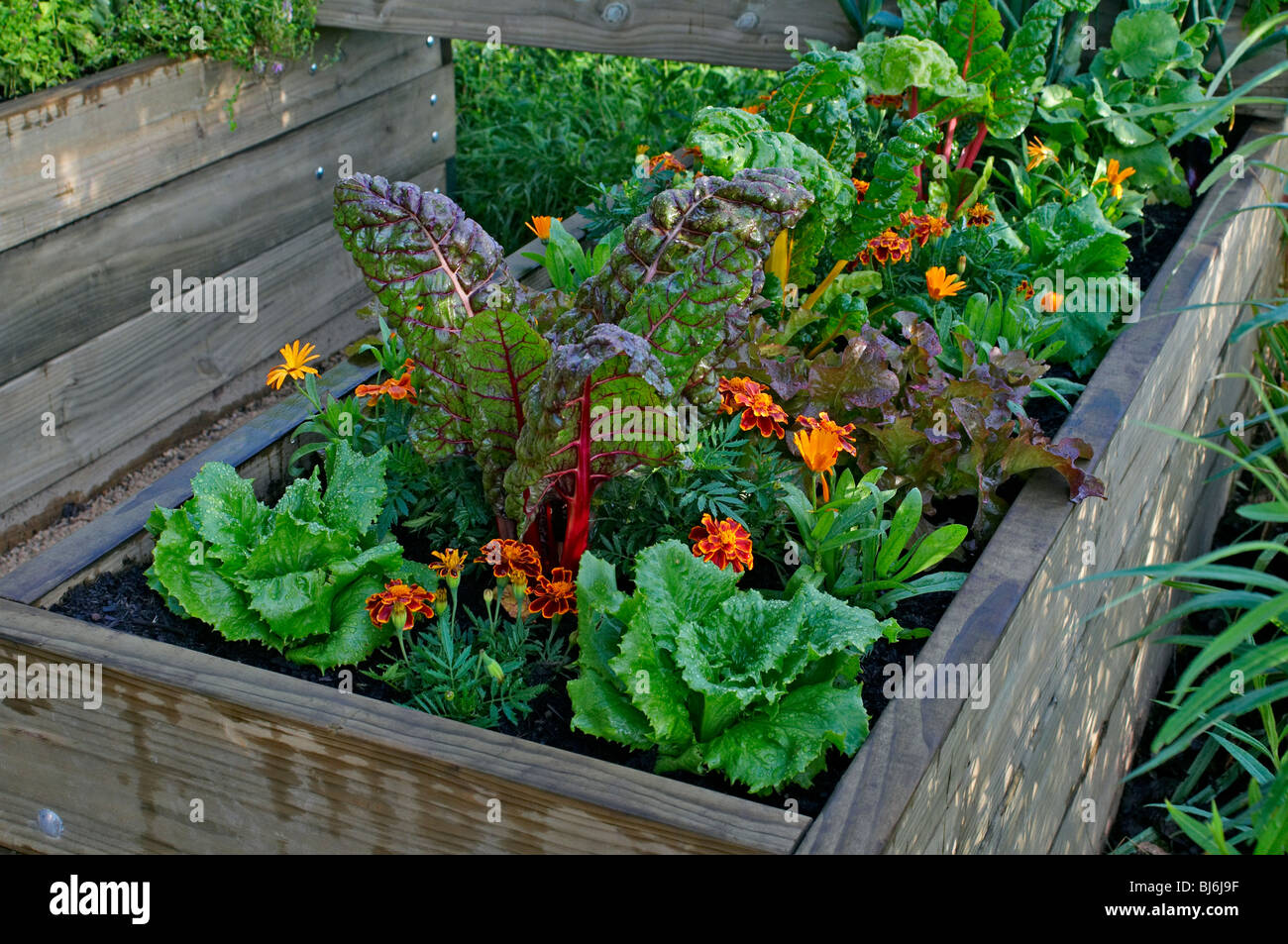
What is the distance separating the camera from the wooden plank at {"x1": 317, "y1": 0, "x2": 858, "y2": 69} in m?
3.22

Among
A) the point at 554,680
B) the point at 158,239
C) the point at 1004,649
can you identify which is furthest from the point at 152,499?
the point at 158,239

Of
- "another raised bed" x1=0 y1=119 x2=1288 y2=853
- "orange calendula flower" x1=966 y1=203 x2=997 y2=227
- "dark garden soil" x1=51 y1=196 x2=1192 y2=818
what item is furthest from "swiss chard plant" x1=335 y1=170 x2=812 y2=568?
"orange calendula flower" x1=966 y1=203 x2=997 y2=227

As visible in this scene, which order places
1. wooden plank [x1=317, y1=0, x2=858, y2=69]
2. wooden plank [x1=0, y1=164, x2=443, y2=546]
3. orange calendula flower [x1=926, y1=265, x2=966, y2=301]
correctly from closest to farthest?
orange calendula flower [x1=926, y1=265, x2=966, y2=301], wooden plank [x1=0, y1=164, x2=443, y2=546], wooden plank [x1=317, y1=0, x2=858, y2=69]

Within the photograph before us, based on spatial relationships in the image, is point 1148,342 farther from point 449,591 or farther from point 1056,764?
point 449,591

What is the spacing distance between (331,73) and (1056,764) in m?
2.76

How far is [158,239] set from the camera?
10.2ft

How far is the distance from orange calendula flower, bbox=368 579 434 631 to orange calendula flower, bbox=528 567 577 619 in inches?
5.8

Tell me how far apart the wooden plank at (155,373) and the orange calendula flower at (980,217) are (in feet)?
6.45

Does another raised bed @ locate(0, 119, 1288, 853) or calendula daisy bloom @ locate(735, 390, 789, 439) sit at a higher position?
calendula daisy bloom @ locate(735, 390, 789, 439)

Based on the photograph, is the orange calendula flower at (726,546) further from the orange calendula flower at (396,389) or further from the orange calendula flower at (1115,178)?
the orange calendula flower at (1115,178)

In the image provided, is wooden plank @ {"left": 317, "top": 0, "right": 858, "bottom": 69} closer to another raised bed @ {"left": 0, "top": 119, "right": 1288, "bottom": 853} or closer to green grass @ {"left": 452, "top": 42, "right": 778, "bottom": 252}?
green grass @ {"left": 452, "top": 42, "right": 778, "bottom": 252}

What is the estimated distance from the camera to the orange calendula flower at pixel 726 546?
160cm
